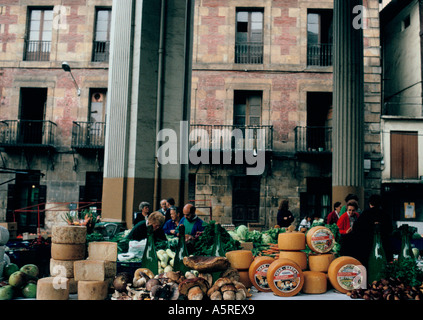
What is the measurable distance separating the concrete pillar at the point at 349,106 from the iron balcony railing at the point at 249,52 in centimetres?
892

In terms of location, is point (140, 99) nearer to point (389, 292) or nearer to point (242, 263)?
point (242, 263)

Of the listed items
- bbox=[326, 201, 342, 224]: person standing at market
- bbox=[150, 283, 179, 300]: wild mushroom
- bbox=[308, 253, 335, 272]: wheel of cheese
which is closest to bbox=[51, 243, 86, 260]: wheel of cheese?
bbox=[150, 283, 179, 300]: wild mushroom

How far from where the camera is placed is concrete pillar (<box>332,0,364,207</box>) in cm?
975

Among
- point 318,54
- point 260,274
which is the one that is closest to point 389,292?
point 260,274

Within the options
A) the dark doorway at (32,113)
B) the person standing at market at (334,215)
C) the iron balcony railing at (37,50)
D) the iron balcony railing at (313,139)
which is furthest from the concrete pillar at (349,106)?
the iron balcony railing at (37,50)

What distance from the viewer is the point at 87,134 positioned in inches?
719

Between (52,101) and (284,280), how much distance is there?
18.2 metres

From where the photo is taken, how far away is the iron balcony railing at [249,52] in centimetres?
1864

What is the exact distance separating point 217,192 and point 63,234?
14.8 m

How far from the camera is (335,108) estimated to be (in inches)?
394

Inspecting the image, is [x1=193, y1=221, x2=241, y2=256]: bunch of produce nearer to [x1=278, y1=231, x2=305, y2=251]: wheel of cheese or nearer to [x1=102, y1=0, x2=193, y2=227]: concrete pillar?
[x1=278, y1=231, x2=305, y2=251]: wheel of cheese

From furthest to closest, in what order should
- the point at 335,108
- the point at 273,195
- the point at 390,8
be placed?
the point at 390,8 < the point at 273,195 < the point at 335,108

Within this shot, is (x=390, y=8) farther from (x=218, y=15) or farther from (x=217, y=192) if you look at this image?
(x=217, y=192)
